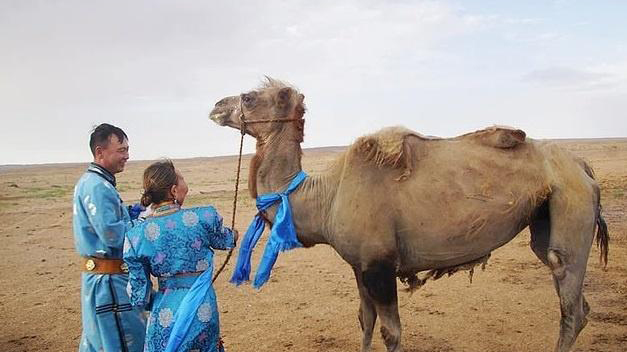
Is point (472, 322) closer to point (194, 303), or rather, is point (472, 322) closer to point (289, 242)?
point (289, 242)

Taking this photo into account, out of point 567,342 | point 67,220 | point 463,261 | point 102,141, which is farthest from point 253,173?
point 67,220

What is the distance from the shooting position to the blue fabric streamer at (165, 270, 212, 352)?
3717mm

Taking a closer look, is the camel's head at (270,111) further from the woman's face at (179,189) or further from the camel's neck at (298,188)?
the woman's face at (179,189)

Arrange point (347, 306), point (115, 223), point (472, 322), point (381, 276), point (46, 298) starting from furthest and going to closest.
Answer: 1. point (46, 298)
2. point (347, 306)
3. point (472, 322)
4. point (381, 276)
5. point (115, 223)

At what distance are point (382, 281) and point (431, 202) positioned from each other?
0.74 metres

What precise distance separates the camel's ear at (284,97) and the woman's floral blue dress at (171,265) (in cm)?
145

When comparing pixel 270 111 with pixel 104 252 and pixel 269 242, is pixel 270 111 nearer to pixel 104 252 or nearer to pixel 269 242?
pixel 269 242

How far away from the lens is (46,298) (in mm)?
8805

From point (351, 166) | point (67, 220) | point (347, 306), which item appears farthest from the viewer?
point (67, 220)

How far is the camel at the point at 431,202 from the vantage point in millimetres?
4629

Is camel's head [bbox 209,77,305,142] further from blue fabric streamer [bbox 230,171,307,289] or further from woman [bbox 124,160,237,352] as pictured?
woman [bbox 124,160,237,352]

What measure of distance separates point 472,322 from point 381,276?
2.76m

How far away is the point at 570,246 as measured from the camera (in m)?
4.64

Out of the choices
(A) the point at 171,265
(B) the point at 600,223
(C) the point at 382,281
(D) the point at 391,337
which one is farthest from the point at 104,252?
(B) the point at 600,223
